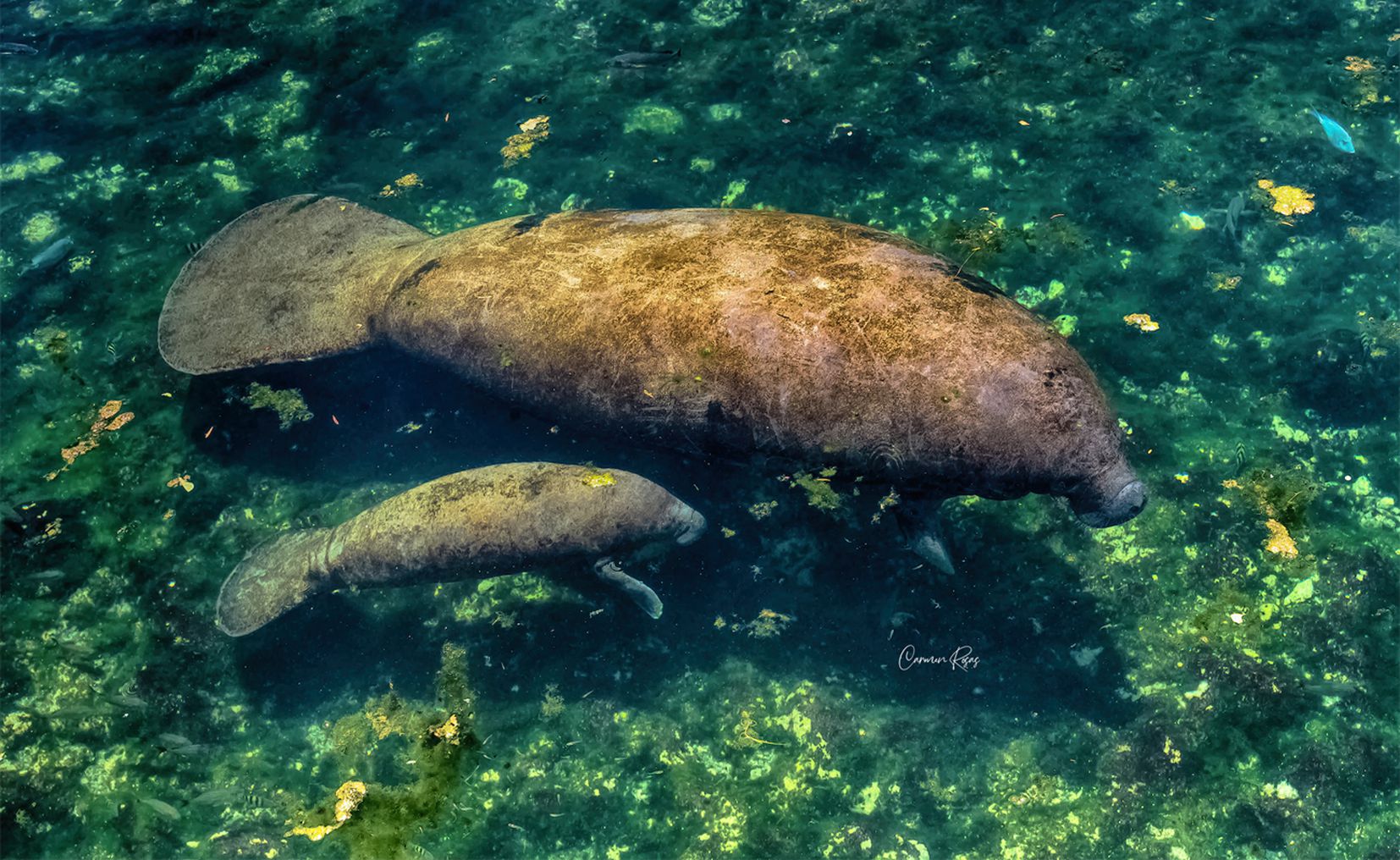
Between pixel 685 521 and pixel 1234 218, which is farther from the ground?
pixel 1234 218

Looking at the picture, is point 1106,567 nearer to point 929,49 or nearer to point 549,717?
point 549,717

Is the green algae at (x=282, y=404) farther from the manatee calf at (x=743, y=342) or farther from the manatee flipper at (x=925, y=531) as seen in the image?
the manatee flipper at (x=925, y=531)

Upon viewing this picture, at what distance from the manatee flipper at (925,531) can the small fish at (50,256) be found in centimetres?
604

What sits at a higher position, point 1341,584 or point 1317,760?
point 1341,584

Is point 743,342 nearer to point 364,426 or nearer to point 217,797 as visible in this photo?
point 364,426

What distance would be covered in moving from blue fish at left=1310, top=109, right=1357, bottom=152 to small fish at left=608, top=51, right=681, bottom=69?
4.75 meters

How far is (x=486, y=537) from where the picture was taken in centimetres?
473

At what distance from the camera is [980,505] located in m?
5.02

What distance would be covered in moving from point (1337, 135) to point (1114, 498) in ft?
12.4

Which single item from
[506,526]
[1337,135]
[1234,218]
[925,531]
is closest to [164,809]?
[506,526]

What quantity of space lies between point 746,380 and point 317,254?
3.23 m

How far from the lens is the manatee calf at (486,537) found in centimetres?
474

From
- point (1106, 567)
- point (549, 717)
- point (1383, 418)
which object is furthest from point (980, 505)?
point (549, 717)

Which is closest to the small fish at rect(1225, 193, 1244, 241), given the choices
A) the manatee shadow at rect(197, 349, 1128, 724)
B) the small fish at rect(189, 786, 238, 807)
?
the manatee shadow at rect(197, 349, 1128, 724)
